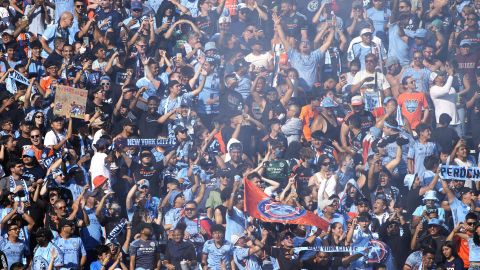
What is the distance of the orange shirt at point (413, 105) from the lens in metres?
19.9

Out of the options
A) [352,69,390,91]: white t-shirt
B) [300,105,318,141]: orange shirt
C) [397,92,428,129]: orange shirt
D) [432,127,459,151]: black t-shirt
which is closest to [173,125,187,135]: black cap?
[300,105,318,141]: orange shirt

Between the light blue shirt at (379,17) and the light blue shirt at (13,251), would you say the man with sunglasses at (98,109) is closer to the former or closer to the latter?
the light blue shirt at (13,251)

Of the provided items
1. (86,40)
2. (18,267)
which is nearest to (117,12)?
(86,40)

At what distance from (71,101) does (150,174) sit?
1.55m

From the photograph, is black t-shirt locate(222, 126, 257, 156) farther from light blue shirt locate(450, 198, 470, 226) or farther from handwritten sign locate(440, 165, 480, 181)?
light blue shirt locate(450, 198, 470, 226)

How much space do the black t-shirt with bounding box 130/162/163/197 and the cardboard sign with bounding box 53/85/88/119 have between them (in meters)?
1.13

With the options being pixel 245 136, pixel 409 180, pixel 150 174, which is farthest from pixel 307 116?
pixel 150 174

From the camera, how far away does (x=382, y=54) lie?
67.9 feet

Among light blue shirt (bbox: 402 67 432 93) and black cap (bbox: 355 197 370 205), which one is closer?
black cap (bbox: 355 197 370 205)

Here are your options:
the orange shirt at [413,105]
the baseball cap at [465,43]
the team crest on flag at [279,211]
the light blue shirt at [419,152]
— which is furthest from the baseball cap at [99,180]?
the baseball cap at [465,43]

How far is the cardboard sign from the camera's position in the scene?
19.6 m

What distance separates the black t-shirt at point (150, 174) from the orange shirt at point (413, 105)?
343 centimetres

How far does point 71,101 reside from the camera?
→ 19.6 meters

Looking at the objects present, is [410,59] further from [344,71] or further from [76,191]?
[76,191]
